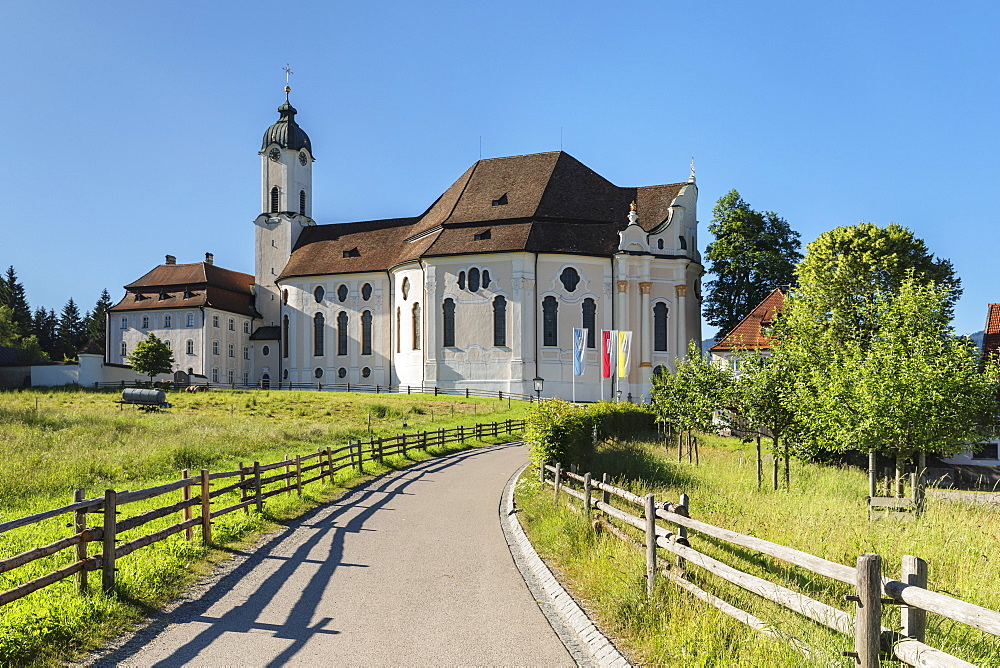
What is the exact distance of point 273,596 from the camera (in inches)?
356

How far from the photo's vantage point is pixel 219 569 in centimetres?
1039

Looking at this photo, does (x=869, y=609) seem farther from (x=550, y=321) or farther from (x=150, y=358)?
(x=150, y=358)

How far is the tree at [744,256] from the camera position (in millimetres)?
55656

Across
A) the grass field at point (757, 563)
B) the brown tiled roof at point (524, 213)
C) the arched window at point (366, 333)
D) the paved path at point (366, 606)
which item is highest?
the brown tiled roof at point (524, 213)

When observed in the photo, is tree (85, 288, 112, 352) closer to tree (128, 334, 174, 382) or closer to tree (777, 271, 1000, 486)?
tree (128, 334, 174, 382)

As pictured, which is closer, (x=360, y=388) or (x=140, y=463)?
(x=140, y=463)

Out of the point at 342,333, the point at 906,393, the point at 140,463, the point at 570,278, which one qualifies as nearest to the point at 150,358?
the point at 342,333

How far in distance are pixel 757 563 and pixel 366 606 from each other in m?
4.69

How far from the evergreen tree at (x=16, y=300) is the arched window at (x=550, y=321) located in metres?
84.4

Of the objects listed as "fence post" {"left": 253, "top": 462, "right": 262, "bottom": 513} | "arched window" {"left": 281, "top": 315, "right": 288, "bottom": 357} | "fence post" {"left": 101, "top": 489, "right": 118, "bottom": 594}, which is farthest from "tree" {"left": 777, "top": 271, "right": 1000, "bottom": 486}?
"arched window" {"left": 281, "top": 315, "right": 288, "bottom": 357}

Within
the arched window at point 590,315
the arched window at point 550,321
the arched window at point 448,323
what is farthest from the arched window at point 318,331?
the arched window at point 590,315

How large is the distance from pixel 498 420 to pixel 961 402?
92.1 ft

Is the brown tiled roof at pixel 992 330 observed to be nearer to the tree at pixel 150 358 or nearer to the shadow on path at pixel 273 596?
the shadow on path at pixel 273 596

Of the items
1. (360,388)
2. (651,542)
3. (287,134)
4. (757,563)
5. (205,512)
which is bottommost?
(757,563)
